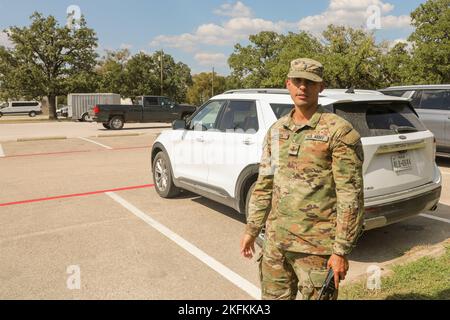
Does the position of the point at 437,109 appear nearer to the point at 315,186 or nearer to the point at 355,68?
the point at 315,186

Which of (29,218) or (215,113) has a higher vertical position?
(215,113)

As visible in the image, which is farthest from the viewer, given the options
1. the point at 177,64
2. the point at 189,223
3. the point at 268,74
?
the point at 177,64

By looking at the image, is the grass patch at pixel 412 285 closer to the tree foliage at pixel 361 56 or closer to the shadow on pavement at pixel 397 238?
the shadow on pavement at pixel 397 238

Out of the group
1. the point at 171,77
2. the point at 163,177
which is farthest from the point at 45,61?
the point at 163,177

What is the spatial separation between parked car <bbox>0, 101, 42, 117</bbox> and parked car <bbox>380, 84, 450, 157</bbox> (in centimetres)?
4871

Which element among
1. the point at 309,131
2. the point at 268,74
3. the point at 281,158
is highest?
the point at 268,74

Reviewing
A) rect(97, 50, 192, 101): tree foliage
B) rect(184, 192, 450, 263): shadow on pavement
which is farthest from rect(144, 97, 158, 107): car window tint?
rect(97, 50, 192, 101): tree foliage

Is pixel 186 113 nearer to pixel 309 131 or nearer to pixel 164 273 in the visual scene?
pixel 164 273

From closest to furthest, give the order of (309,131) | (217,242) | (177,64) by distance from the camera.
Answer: (309,131)
(217,242)
(177,64)

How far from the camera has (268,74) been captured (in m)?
58.1

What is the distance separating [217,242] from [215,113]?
1868 mm

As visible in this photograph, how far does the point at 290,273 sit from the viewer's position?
2.40 m
